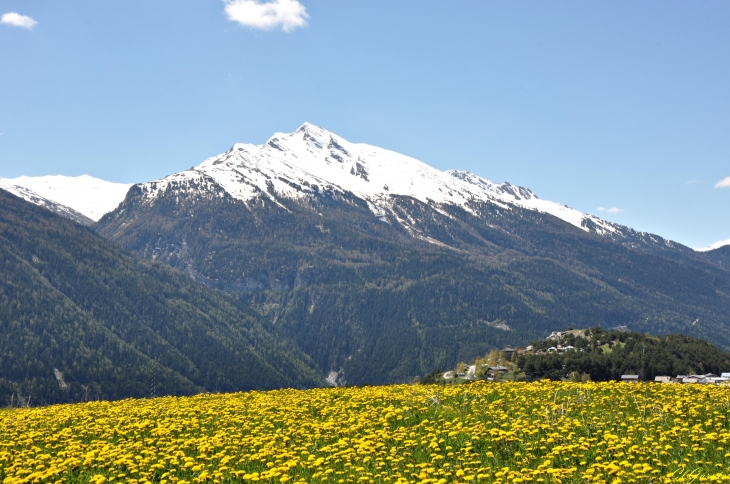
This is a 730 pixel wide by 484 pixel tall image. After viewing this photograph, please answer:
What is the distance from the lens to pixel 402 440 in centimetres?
2377

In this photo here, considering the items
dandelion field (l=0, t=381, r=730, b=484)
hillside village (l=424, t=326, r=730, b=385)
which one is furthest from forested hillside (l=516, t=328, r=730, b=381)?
dandelion field (l=0, t=381, r=730, b=484)

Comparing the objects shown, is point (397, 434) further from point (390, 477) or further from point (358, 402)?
point (358, 402)

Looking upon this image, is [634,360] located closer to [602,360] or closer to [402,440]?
[602,360]

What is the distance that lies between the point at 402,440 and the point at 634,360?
279ft

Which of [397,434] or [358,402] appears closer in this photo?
[397,434]

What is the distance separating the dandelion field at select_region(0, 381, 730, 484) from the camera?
65.7ft

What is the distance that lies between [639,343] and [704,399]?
283ft

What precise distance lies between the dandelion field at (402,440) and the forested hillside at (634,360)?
218 ft

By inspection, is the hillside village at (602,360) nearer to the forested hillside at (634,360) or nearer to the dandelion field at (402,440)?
the forested hillside at (634,360)

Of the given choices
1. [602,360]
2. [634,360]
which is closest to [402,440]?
[634,360]

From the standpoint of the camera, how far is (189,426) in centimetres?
2777

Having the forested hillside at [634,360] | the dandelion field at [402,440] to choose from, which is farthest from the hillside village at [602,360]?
the dandelion field at [402,440]

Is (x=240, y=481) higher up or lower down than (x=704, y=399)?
lower down

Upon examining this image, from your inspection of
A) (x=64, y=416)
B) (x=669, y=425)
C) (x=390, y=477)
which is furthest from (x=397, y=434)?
(x=64, y=416)
